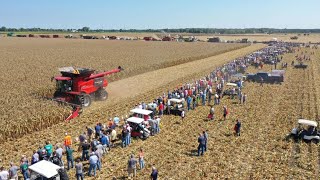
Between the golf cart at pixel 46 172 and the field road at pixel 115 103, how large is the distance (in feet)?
13.1

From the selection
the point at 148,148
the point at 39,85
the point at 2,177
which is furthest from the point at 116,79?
the point at 2,177

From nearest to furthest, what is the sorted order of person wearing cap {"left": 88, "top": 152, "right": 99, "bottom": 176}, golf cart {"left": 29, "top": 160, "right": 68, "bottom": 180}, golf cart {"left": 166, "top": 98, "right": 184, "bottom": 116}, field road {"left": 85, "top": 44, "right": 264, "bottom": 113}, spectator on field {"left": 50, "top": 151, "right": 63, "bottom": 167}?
golf cart {"left": 29, "top": 160, "right": 68, "bottom": 180} < person wearing cap {"left": 88, "top": 152, "right": 99, "bottom": 176} < spectator on field {"left": 50, "top": 151, "right": 63, "bottom": 167} < golf cart {"left": 166, "top": 98, "right": 184, "bottom": 116} < field road {"left": 85, "top": 44, "right": 264, "bottom": 113}

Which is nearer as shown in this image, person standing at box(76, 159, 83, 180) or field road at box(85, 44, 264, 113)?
person standing at box(76, 159, 83, 180)

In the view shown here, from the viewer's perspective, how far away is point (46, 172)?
1330 centimetres

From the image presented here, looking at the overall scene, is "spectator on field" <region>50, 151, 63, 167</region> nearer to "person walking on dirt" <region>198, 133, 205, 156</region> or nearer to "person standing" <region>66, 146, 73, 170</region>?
"person standing" <region>66, 146, 73, 170</region>

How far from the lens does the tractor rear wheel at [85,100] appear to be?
86.0 ft

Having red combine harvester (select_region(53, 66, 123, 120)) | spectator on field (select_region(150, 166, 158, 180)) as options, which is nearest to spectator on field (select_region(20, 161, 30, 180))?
spectator on field (select_region(150, 166, 158, 180))

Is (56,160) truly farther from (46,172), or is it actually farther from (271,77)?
(271,77)

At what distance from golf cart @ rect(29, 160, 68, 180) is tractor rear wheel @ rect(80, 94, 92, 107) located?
12.3m

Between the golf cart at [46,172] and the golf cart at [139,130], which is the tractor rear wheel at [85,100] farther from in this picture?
the golf cart at [46,172]

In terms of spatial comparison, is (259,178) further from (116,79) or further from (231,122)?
(116,79)

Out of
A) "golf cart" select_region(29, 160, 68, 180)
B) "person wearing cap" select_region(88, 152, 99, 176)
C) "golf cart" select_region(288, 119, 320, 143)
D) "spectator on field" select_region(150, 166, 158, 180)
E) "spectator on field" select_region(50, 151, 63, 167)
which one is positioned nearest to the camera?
"golf cart" select_region(29, 160, 68, 180)

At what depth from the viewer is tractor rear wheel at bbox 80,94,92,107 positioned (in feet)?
86.0

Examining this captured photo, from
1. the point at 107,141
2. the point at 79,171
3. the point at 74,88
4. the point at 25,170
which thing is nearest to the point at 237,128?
the point at 107,141
